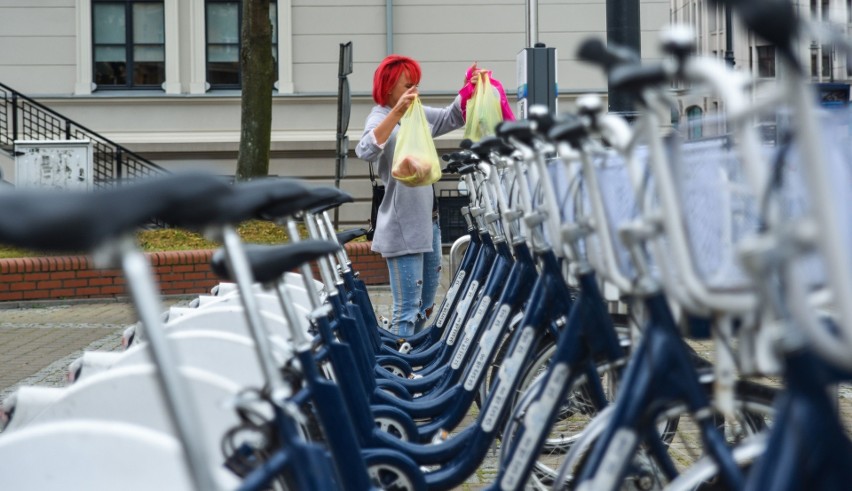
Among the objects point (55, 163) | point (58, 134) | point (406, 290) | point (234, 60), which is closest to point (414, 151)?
point (406, 290)

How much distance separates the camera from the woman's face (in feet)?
22.2

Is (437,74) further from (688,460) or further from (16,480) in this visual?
(16,480)

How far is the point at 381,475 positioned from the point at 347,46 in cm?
906

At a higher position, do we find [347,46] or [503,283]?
[347,46]

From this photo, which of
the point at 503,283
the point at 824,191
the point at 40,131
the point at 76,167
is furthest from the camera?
the point at 40,131

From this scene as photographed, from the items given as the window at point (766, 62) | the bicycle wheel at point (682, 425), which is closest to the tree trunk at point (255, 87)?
the bicycle wheel at point (682, 425)

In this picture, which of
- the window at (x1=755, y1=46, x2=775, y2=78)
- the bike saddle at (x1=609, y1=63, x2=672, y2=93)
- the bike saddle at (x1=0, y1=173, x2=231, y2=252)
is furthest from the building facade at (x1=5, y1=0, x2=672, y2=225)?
the window at (x1=755, y1=46, x2=775, y2=78)

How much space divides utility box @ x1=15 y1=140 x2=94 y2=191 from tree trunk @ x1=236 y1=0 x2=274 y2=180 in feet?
7.67

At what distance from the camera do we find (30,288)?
1190 centimetres

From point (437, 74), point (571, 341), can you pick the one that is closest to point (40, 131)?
point (437, 74)

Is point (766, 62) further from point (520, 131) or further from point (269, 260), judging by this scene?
point (269, 260)

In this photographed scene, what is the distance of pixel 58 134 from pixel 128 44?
92.2 inches

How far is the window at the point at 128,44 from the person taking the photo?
20.8 meters

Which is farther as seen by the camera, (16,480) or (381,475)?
(381,475)
